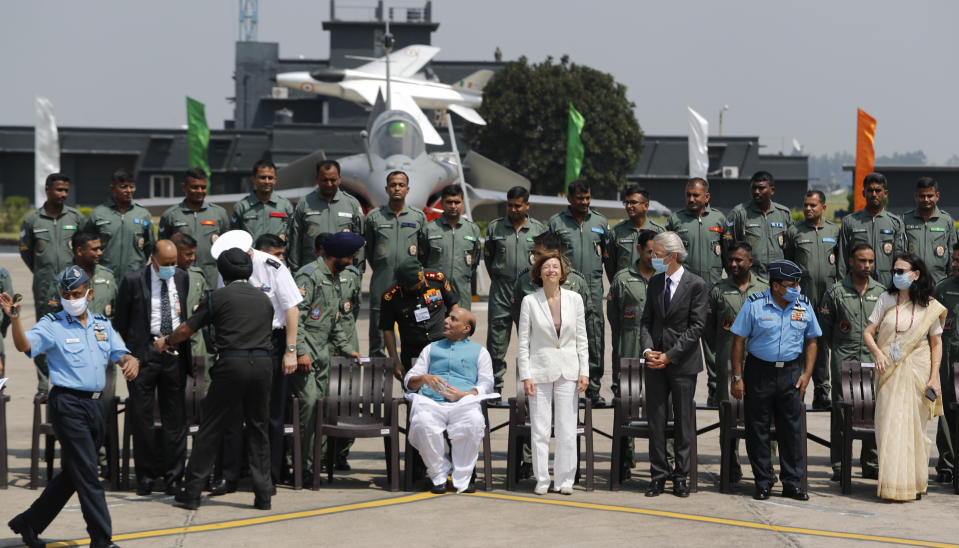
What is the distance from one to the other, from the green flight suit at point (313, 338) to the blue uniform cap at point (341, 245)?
0.62ft

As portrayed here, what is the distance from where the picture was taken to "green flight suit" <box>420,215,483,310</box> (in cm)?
958

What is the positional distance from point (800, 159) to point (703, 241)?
59763mm

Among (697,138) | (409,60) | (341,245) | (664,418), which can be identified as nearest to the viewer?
(664,418)

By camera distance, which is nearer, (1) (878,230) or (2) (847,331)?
(2) (847,331)

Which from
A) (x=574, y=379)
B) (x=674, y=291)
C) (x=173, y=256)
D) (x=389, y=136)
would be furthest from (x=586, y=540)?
(x=389, y=136)

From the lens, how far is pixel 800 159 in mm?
65688

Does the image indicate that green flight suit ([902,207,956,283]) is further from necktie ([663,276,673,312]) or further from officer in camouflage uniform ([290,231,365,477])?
officer in camouflage uniform ([290,231,365,477])

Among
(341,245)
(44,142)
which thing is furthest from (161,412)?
(44,142)

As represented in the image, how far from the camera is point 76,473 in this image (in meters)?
5.88

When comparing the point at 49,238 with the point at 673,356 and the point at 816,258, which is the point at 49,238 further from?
the point at 816,258

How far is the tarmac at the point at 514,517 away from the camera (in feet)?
20.6

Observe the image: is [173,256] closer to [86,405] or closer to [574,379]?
[86,405]

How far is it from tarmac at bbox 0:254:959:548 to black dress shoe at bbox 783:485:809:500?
0.08 meters

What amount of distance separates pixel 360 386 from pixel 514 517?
1.76m
